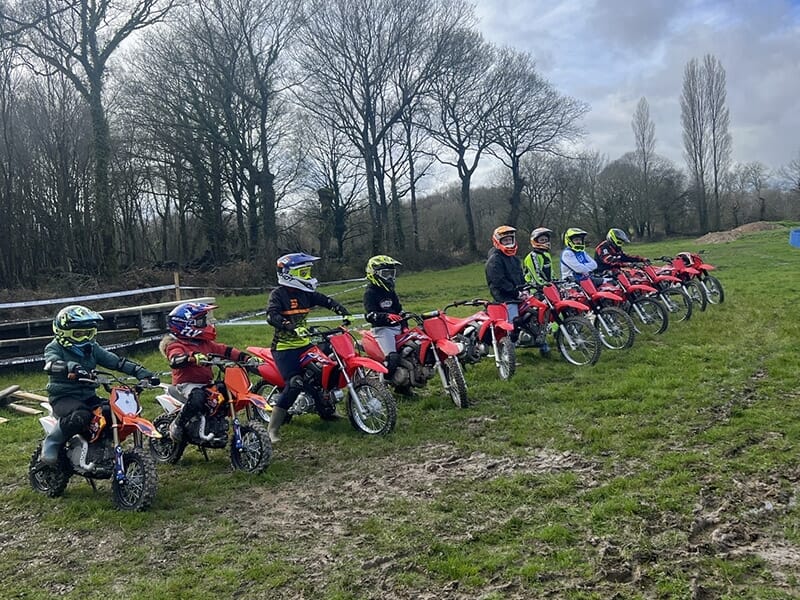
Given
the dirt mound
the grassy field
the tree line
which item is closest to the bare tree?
the tree line

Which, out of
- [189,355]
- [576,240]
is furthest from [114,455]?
[576,240]

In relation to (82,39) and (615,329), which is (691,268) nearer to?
(615,329)

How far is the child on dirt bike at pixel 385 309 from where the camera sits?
7480mm

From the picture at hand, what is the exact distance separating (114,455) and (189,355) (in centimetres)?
119

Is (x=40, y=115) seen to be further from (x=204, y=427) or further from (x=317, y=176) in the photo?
(x=204, y=427)

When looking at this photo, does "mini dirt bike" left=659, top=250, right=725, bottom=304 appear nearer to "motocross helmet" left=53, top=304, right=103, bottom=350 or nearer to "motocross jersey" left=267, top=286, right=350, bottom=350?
"motocross jersey" left=267, top=286, right=350, bottom=350

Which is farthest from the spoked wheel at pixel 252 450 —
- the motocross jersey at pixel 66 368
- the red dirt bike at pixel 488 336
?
the red dirt bike at pixel 488 336

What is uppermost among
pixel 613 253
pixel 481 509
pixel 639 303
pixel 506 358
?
pixel 613 253

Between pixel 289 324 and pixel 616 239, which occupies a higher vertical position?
pixel 616 239

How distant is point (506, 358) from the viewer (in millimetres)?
8289

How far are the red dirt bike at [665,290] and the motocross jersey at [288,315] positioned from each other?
6144mm

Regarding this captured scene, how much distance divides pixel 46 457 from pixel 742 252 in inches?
1117

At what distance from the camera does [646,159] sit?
52.8 meters

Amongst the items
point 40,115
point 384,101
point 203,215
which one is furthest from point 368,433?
point 384,101
